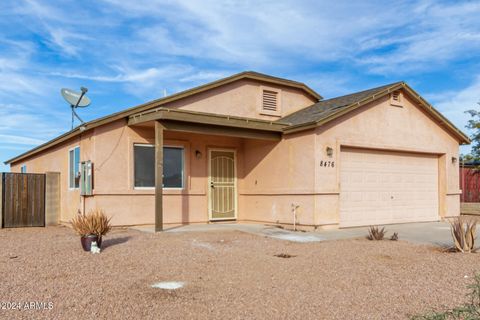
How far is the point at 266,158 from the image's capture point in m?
14.5

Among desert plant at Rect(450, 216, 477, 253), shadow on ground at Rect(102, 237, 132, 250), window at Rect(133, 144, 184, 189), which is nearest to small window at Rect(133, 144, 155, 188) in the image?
window at Rect(133, 144, 184, 189)

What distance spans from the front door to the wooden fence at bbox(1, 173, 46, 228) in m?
5.93

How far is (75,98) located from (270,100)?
6585mm

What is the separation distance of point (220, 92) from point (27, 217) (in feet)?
25.5

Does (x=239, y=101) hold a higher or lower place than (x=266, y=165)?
higher

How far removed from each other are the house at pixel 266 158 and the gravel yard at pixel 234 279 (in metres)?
2.98

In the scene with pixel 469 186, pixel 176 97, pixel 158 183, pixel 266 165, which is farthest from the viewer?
pixel 469 186

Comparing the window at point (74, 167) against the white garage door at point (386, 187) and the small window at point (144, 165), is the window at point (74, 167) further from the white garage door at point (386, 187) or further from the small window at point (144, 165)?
the white garage door at point (386, 187)

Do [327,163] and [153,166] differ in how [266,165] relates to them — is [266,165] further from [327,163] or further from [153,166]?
[153,166]

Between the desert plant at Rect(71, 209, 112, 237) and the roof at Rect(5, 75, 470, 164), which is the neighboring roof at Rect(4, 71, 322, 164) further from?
the desert plant at Rect(71, 209, 112, 237)

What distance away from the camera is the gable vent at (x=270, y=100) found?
15828 millimetres

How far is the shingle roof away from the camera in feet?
43.5

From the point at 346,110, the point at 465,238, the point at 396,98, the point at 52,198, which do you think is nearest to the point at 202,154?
the point at 346,110

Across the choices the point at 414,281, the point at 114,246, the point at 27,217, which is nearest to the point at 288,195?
the point at 114,246
